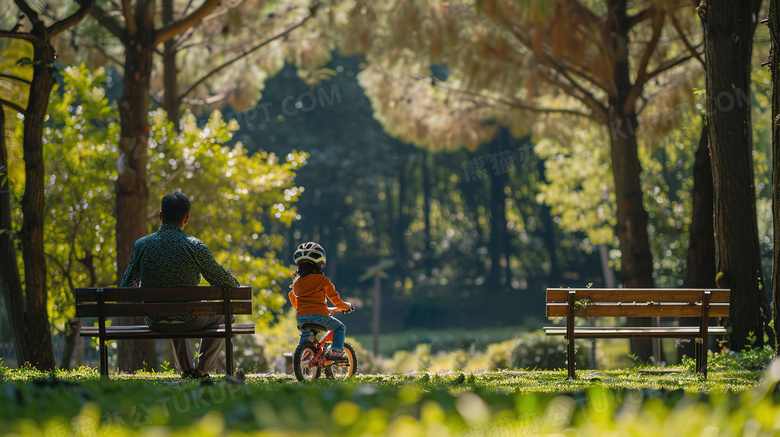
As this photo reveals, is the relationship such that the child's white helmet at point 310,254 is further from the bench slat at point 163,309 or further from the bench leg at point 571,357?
the bench leg at point 571,357

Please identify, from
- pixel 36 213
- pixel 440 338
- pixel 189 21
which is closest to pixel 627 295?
pixel 36 213

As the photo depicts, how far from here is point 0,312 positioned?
16.2m

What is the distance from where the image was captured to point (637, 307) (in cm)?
762

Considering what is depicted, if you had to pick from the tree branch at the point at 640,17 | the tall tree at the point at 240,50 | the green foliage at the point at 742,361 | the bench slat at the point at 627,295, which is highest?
the tall tree at the point at 240,50

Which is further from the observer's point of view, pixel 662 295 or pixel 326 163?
pixel 326 163

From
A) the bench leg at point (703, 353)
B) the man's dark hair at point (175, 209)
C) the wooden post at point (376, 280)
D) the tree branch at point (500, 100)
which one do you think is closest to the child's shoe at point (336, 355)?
the man's dark hair at point (175, 209)

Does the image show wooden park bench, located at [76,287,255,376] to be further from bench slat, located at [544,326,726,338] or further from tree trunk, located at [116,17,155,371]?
tree trunk, located at [116,17,155,371]

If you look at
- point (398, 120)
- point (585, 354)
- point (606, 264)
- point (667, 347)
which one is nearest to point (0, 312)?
point (398, 120)

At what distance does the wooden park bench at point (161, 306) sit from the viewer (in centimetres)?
639

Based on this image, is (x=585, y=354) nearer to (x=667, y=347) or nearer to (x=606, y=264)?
(x=667, y=347)

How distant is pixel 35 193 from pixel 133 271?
2247 millimetres

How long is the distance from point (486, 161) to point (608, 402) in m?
36.5

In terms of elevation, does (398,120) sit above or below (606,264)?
above

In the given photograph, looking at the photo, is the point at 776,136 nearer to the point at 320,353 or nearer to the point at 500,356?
the point at 320,353
